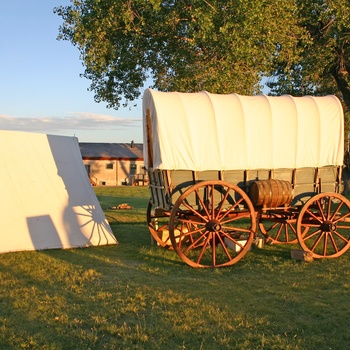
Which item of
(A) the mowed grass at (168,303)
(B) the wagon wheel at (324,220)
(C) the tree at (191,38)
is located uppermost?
(C) the tree at (191,38)

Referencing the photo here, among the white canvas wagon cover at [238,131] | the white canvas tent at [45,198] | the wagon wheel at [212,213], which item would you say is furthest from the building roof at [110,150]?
the wagon wheel at [212,213]

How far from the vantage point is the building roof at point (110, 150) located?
161 feet

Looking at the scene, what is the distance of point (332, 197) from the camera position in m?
10.2

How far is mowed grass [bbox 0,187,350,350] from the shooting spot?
525cm

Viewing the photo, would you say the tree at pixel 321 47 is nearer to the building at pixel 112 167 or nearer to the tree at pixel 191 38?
the tree at pixel 191 38

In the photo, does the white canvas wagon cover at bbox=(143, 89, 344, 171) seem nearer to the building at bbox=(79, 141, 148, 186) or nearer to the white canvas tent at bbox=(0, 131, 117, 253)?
the white canvas tent at bbox=(0, 131, 117, 253)

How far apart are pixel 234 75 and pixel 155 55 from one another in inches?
124

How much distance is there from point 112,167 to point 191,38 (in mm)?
36574

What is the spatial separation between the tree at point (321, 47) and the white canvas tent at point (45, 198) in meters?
6.97

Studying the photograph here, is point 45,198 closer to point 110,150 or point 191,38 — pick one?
point 191,38

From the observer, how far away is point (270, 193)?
30.7 feet


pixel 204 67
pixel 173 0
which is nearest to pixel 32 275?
pixel 204 67

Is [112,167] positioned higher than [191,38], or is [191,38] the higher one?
[191,38]

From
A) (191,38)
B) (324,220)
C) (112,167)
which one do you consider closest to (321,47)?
(191,38)
